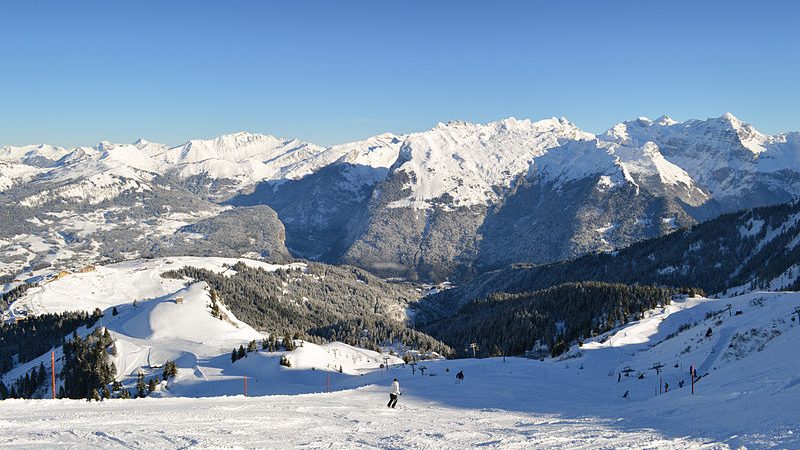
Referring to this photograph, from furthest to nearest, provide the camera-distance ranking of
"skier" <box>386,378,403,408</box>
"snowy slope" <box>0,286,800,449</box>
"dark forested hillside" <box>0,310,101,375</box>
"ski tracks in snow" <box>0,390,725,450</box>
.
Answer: "dark forested hillside" <box>0,310,101,375</box> < "skier" <box>386,378,403,408</box> < "snowy slope" <box>0,286,800,449</box> < "ski tracks in snow" <box>0,390,725,450</box>

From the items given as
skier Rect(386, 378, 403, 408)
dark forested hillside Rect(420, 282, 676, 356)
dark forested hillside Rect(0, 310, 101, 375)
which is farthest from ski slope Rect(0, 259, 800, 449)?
dark forested hillside Rect(0, 310, 101, 375)

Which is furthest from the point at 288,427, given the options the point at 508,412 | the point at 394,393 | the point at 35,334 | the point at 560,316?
the point at 560,316

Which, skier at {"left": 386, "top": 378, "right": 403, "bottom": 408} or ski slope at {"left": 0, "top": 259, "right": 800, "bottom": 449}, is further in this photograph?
skier at {"left": 386, "top": 378, "right": 403, "bottom": 408}

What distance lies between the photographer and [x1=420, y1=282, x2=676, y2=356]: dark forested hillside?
5856 inches

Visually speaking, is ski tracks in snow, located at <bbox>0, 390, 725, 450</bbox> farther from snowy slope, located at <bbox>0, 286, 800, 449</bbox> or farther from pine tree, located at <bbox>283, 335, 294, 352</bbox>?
pine tree, located at <bbox>283, 335, 294, 352</bbox>

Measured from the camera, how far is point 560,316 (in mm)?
176375

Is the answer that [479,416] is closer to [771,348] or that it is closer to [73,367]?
[771,348]

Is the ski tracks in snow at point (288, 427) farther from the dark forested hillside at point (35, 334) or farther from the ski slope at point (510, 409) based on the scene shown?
the dark forested hillside at point (35, 334)

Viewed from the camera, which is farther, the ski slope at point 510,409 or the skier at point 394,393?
the skier at point 394,393

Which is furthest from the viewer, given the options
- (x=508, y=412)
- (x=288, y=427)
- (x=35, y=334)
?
(x=35, y=334)

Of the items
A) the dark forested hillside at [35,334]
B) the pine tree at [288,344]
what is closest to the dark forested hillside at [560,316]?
the pine tree at [288,344]

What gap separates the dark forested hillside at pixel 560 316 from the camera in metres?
149

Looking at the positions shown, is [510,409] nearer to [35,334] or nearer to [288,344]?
[288,344]

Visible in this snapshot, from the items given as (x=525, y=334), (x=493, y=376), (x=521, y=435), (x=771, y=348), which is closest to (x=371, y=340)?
(x=525, y=334)
